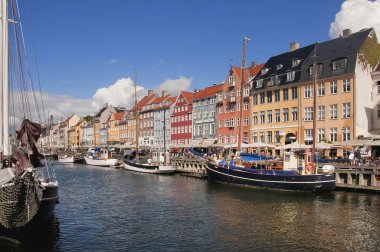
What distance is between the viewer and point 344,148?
51.1 meters

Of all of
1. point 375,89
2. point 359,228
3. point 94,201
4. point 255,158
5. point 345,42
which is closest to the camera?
point 359,228

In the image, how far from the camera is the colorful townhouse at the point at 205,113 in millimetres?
81062

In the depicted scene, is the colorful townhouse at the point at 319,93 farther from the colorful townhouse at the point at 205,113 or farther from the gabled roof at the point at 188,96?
the gabled roof at the point at 188,96

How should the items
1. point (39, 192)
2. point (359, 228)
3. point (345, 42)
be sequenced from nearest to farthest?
point (39, 192) < point (359, 228) < point (345, 42)

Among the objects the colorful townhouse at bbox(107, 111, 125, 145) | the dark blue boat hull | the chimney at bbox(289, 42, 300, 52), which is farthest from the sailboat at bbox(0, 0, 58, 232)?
the colorful townhouse at bbox(107, 111, 125, 145)

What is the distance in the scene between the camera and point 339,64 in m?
54.5

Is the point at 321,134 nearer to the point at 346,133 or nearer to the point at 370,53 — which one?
the point at 346,133

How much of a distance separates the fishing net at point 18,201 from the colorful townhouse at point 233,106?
5171 cm

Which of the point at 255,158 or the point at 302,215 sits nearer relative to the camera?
the point at 302,215

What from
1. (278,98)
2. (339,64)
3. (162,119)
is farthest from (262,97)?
(162,119)

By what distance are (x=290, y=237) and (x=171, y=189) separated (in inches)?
886

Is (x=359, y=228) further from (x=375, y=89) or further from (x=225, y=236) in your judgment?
(x=375, y=89)

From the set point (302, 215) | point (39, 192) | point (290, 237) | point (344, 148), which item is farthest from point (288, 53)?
point (39, 192)

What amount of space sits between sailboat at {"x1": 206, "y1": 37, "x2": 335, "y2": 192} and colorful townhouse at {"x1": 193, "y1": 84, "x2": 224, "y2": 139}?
31.6m
